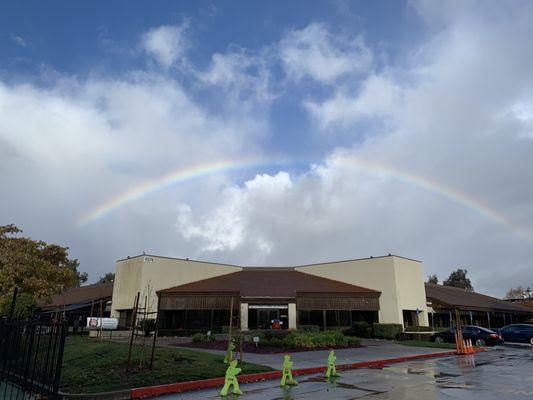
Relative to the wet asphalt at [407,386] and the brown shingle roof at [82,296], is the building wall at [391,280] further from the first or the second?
the brown shingle roof at [82,296]

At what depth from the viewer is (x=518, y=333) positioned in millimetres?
31344

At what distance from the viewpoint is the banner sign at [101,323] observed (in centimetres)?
3092

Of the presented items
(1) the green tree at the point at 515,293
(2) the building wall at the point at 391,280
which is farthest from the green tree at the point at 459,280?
(2) the building wall at the point at 391,280

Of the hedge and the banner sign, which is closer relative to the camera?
the hedge

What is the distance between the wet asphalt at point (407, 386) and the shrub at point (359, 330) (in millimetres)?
19624

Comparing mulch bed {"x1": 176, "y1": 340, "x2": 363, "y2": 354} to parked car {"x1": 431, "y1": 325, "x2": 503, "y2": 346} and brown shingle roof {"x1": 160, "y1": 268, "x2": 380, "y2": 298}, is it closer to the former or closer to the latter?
parked car {"x1": 431, "y1": 325, "x2": 503, "y2": 346}

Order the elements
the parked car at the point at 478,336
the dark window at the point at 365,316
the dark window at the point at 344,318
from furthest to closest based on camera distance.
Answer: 1. the dark window at the point at 365,316
2. the dark window at the point at 344,318
3. the parked car at the point at 478,336

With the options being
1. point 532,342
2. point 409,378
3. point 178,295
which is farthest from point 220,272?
point 409,378

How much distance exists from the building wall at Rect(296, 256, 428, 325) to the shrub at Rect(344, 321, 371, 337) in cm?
258

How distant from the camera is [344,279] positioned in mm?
41219

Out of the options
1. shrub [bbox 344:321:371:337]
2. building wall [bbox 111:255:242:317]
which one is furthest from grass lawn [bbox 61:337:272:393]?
building wall [bbox 111:255:242:317]

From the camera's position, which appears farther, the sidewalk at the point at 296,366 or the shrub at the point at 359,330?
the shrub at the point at 359,330

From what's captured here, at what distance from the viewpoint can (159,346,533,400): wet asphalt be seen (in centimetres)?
1038

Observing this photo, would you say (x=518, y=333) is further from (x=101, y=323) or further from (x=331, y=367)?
(x=101, y=323)
